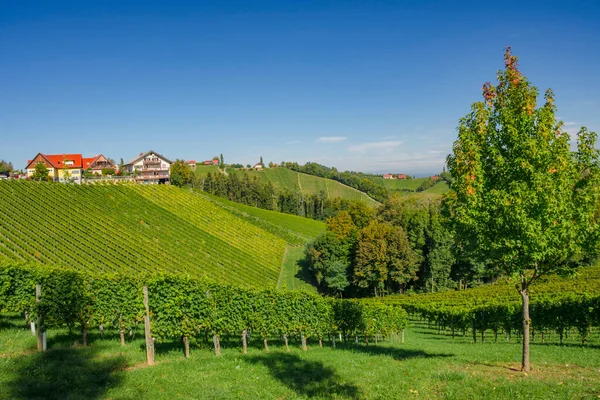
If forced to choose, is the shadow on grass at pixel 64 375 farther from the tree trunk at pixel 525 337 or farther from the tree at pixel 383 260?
the tree at pixel 383 260

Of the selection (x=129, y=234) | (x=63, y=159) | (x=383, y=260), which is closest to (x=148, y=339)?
(x=129, y=234)

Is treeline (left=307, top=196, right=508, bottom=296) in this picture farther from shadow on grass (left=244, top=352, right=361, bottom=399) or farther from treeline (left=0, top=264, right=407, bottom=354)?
shadow on grass (left=244, top=352, right=361, bottom=399)


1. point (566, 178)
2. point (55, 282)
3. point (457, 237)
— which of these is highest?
point (566, 178)

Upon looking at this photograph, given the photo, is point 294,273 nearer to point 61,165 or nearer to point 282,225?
point 282,225

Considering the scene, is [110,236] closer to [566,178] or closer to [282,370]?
[282,370]

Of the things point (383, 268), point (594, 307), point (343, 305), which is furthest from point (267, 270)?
point (594, 307)

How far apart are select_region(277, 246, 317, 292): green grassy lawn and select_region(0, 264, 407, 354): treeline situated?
147ft

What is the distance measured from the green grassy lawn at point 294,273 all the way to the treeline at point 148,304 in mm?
44915

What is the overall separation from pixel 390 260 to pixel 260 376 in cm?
5977

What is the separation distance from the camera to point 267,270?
7138 cm

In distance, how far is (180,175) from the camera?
14312cm

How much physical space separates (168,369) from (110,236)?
164 ft

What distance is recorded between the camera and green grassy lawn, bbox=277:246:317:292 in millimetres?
70863

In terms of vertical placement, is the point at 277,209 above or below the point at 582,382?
above
